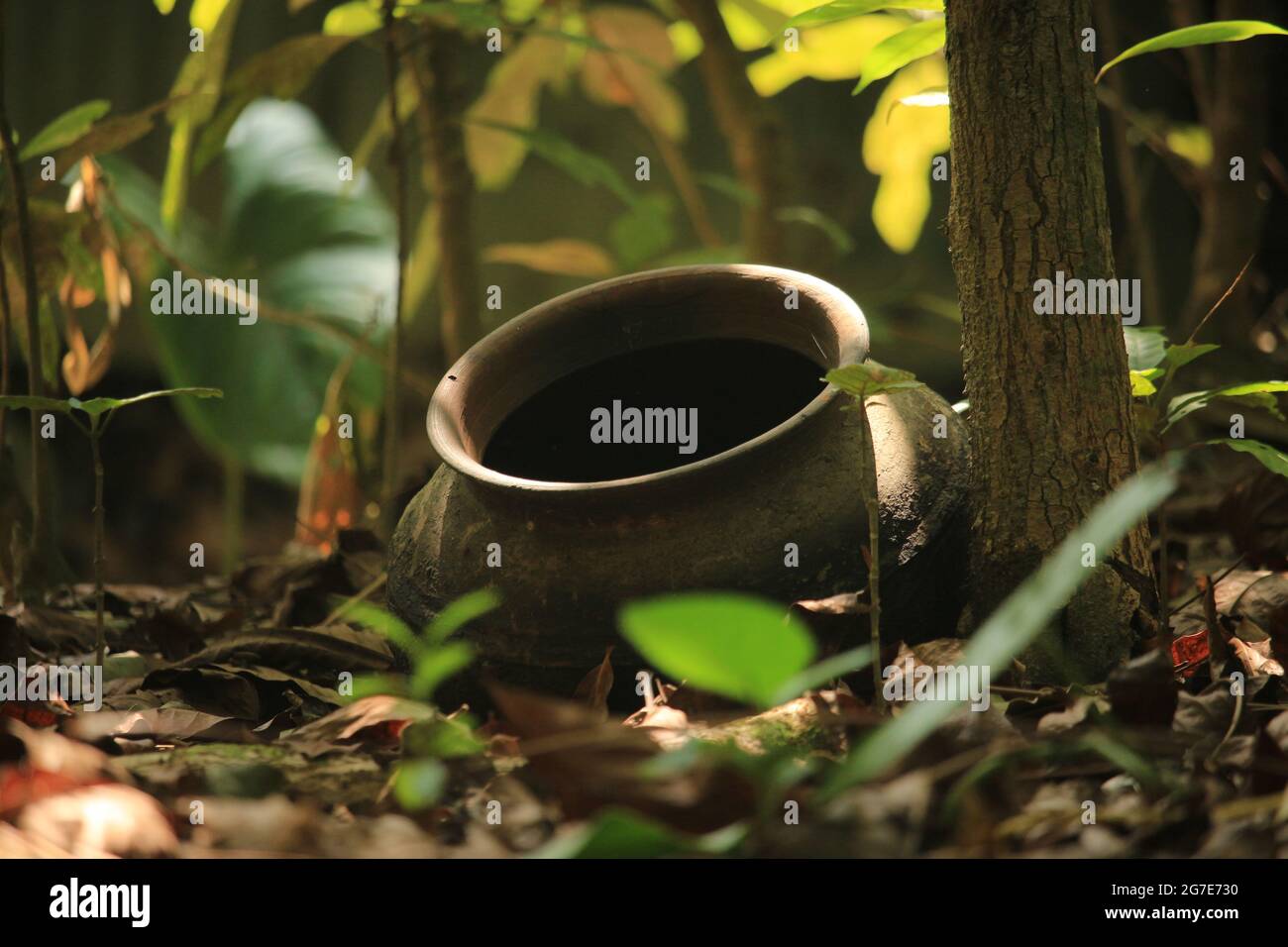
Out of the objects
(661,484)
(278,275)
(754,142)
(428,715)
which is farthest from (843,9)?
(278,275)

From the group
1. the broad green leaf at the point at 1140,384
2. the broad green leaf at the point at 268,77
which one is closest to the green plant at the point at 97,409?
the broad green leaf at the point at 268,77

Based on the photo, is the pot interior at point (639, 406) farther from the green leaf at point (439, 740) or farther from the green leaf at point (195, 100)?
the green leaf at point (195, 100)

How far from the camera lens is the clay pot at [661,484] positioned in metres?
1.62

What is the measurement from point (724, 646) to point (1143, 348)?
1.23m

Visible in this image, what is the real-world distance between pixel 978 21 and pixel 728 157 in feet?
13.2

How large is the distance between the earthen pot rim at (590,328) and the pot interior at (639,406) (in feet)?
0.08

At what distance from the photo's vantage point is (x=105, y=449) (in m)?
5.75

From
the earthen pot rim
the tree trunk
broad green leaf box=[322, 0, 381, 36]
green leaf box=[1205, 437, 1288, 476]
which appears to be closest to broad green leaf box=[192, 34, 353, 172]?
broad green leaf box=[322, 0, 381, 36]

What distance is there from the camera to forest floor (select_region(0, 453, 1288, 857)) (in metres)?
1.05

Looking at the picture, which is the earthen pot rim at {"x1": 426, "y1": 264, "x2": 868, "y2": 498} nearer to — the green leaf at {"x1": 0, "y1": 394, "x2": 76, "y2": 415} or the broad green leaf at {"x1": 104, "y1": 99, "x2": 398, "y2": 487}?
the green leaf at {"x1": 0, "y1": 394, "x2": 76, "y2": 415}

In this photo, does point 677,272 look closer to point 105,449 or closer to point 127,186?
point 127,186

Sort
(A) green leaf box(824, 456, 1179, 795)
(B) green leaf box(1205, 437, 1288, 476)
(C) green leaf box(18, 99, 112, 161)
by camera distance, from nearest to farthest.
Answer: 1. (A) green leaf box(824, 456, 1179, 795)
2. (B) green leaf box(1205, 437, 1288, 476)
3. (C) green leaf box(18, 99, 112, 161)

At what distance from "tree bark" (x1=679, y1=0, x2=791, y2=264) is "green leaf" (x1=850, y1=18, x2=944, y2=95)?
142 centimetres
